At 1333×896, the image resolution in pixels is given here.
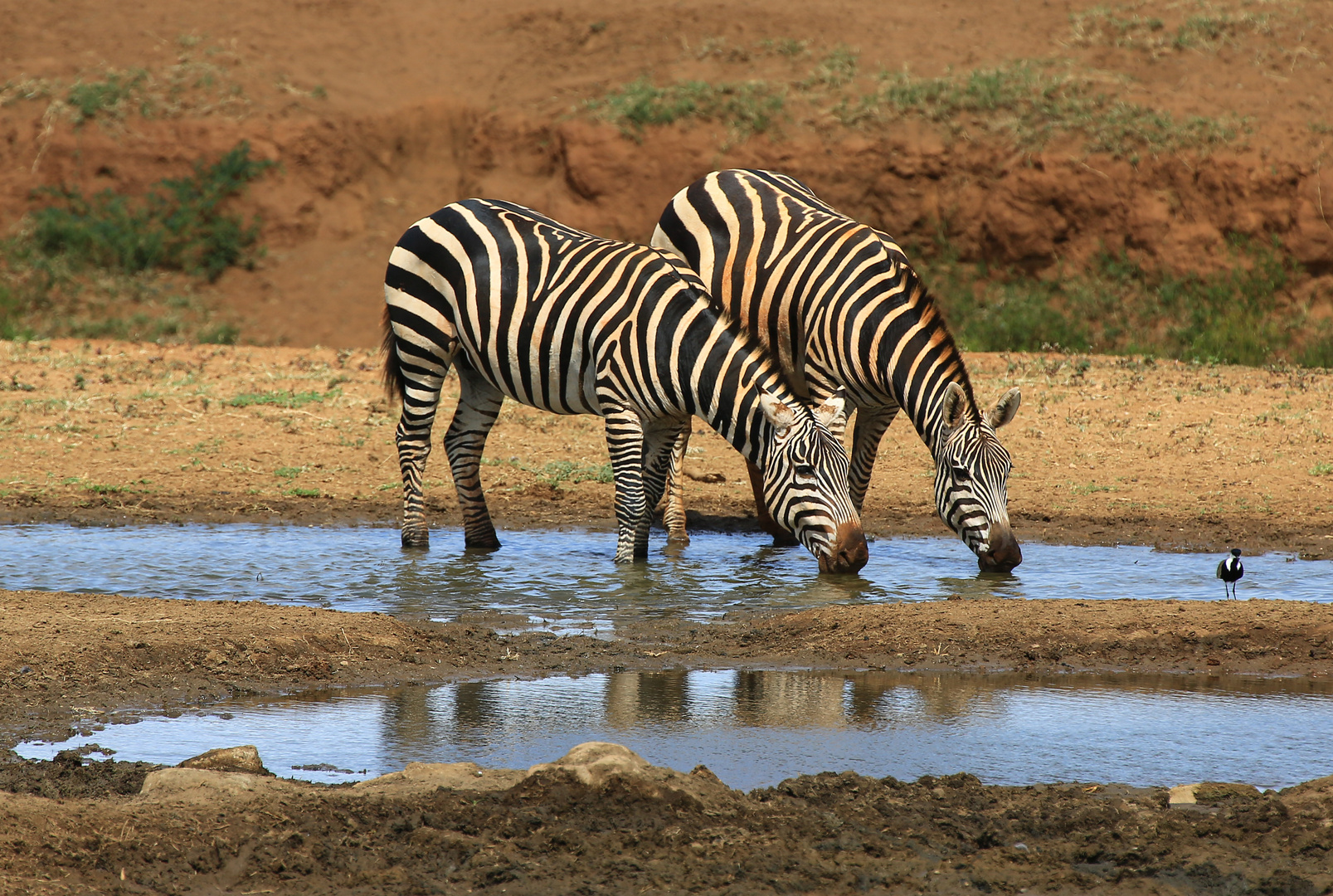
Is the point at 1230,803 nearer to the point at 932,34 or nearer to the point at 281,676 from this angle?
the point at 281,676

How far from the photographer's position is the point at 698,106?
19781 millimetres

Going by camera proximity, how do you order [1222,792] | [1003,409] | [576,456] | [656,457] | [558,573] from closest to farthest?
[1222,792] < [558,573] < [1003,409] < [656,457] < [576,456]

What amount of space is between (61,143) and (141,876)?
18.5 m

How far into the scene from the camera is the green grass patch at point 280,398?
41.5 ft

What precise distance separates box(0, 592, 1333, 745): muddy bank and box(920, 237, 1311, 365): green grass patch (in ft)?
31.6

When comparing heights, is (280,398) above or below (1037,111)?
below

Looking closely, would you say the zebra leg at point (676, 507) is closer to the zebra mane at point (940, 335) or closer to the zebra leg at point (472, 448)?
the zebra leg at point (472, 448)

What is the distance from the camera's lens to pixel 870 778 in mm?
4438

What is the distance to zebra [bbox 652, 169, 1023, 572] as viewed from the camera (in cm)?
820

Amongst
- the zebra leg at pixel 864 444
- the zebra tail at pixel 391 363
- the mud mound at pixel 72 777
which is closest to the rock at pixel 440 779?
the mud mound at pixel 72 777

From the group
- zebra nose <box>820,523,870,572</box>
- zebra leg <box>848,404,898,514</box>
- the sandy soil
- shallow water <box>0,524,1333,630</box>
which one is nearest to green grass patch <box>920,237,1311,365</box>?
the sandy soil

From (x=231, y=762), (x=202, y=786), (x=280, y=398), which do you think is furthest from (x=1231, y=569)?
(x=280, y=398)

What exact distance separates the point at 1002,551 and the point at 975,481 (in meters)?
0.42

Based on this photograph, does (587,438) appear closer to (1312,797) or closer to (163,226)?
(1312,797)
